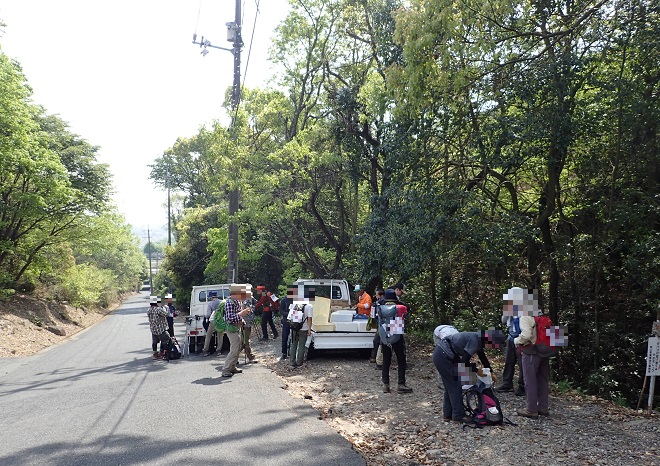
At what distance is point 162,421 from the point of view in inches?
278

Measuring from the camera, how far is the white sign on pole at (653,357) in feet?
24.7

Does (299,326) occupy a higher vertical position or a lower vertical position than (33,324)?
higher

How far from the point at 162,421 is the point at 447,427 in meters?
3.67

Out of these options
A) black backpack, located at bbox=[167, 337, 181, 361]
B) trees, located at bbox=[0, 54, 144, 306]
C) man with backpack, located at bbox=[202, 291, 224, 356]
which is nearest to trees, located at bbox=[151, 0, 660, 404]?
man with backpack, located at bbox=[202, 291, 224, 356]

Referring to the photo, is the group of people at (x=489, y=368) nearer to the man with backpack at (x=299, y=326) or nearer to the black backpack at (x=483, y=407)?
the black backpack at (x=483, y=407)

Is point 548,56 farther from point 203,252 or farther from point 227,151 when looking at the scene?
point 203,252

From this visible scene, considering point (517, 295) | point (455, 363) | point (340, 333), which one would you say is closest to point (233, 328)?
point (340, 333)

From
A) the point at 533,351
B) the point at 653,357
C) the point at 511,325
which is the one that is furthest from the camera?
the point at 511,325

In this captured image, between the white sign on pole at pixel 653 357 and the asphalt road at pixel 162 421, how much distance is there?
456 cm

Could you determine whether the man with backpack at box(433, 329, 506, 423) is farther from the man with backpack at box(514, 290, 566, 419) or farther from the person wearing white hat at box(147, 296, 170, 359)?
the person wearing white hat at box(147, 296, 170, 359)

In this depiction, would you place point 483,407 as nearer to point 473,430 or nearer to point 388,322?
point 473,430

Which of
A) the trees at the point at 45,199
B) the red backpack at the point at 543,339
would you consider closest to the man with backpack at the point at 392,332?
the red backpack at the point at 543,339

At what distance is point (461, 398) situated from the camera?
271 inches

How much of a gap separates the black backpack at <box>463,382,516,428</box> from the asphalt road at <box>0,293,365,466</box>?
67.7 inches
